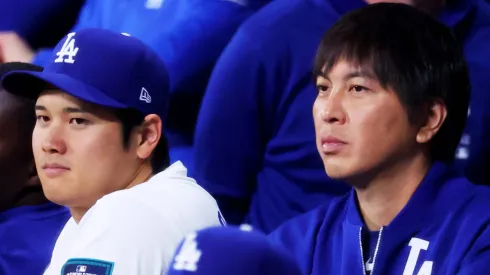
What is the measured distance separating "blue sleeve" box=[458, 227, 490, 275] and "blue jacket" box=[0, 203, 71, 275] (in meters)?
1.06

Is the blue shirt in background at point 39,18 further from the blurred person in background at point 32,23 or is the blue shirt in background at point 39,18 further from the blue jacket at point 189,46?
the blue jacket at point 189,46

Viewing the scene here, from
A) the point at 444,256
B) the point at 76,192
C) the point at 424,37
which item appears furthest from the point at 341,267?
the point at 76,192

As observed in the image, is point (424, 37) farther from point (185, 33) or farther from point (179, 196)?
point (185, 33)

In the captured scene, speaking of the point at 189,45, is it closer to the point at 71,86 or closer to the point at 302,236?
the point at 71,86

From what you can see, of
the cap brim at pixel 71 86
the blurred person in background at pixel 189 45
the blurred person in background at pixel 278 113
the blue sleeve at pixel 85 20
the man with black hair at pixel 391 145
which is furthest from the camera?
the blue sleeve at pixel 85 20

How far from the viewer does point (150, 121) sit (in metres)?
2.06

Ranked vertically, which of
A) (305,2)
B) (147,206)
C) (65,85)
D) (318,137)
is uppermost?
(305,2)

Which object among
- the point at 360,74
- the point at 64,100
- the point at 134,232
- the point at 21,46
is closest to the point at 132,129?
the point at 64,100

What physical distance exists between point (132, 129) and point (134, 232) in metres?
0.38

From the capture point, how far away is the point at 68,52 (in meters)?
2.04

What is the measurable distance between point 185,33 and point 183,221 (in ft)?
3.56

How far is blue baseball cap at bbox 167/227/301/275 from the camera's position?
1.16 metres

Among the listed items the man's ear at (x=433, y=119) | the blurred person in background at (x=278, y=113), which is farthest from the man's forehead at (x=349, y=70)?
the blurred person in background at (x=278, y=113)

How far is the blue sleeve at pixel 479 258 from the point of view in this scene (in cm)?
163
